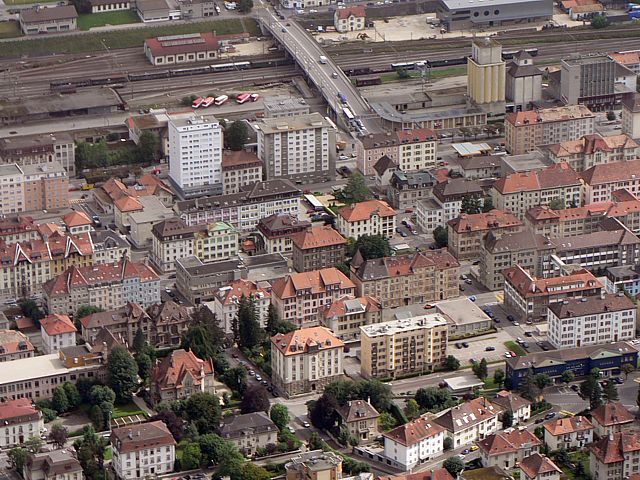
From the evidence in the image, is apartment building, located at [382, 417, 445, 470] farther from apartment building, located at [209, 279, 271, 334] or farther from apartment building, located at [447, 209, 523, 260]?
apartment building, located at [447, 209, 523, 260]

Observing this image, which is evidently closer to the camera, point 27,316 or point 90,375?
point 90,375

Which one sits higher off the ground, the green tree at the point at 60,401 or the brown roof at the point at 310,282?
the brown roof at the point at 310,282

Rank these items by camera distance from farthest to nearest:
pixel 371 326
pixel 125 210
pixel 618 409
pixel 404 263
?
pixel 125 210 → pixel 404 263 → pixel 371 326 → pixel 618 409

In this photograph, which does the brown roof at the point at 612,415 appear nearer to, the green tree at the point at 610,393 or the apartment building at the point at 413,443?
the green tree at the point at 610,393

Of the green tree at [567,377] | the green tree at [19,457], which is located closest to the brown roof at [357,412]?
the green tree at [567,377]

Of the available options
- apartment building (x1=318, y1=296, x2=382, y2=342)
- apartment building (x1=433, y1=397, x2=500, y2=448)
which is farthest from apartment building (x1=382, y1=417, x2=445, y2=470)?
apartment building (x1=318, y1=296, x2=382, y2=342)

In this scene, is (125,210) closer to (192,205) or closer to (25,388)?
(192,205)

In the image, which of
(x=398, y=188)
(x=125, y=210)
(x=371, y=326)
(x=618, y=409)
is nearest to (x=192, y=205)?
(x=125, y=210)
